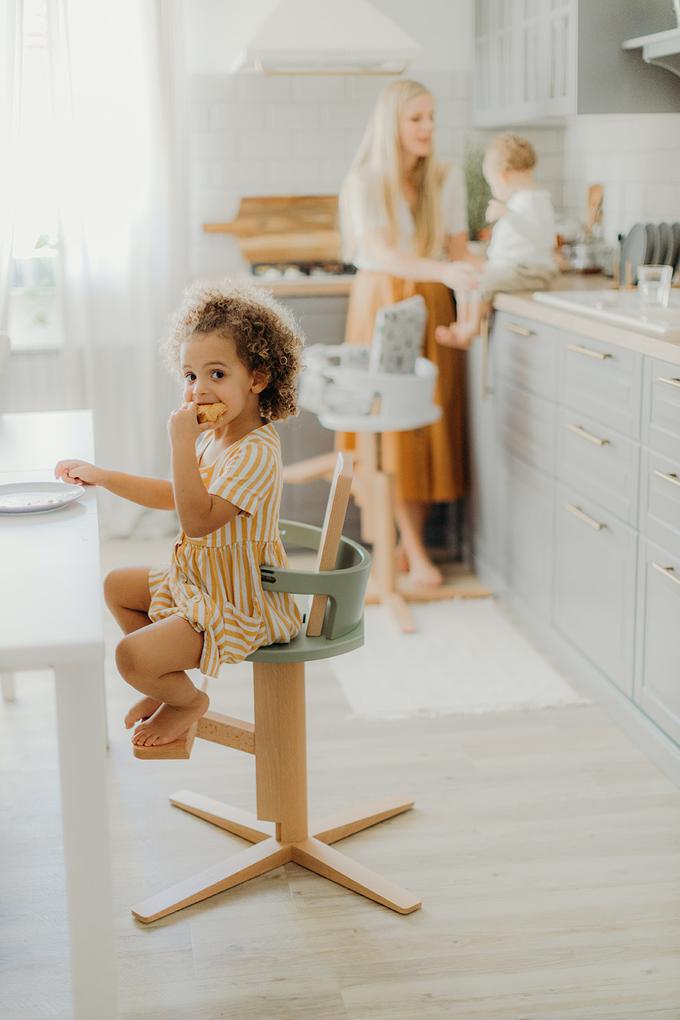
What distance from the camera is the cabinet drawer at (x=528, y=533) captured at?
3.37 metres

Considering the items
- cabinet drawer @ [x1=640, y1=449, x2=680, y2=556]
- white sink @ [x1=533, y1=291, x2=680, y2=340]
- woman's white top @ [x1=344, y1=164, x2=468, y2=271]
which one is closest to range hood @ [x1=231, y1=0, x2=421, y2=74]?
woman's white top @ [x1=344, y1=164, x2=468, y2=271]

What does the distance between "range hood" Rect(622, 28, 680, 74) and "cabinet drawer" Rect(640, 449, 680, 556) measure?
3.95 feet

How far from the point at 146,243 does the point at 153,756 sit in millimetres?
2935

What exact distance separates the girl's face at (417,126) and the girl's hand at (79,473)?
2114 millimetres

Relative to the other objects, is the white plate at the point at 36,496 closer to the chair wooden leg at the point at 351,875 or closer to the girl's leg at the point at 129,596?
the girl's leg at the point at 129,596

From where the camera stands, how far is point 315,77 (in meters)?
4.61

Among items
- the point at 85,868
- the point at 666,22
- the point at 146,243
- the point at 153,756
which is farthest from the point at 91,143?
the point at 85,868

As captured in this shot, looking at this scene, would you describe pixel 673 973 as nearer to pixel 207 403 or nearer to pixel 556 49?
pixel 207 403

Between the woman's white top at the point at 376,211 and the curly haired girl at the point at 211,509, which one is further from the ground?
the woman's white top at the point at 376,211

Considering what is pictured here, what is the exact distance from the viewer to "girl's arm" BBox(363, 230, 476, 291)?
3764 mm

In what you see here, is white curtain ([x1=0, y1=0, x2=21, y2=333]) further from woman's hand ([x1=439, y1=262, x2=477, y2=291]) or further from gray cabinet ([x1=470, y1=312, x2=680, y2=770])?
gray cabinet ([x1=470, y1=312, x2=680, y2=770])

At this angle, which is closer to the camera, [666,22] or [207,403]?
[207,403]

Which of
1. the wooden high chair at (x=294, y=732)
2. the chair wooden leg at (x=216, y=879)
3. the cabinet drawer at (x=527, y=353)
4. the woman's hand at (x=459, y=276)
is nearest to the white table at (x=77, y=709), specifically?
the wooden high chair at (x=294, y=732)

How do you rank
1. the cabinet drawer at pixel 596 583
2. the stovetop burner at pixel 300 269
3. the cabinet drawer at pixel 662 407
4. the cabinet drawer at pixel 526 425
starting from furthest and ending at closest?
the stovetop burner at pixel 300 269, the cabinet drawer at pixel 526 425, the cabinet drawer at pixel 596 583, the cabinet drawer at pixel 662 407
